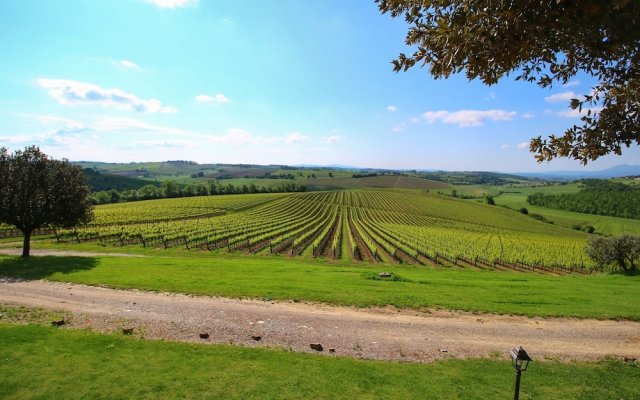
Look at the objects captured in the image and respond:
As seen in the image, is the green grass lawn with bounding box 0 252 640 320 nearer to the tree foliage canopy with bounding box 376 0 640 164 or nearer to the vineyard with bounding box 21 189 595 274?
the tree foliage canopy with bounding box 376 0 640 164

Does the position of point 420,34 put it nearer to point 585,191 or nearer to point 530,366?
point 530,366

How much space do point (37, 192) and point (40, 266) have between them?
22.8ft

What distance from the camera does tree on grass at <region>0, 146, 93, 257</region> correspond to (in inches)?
1089

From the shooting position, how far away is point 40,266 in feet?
81.3

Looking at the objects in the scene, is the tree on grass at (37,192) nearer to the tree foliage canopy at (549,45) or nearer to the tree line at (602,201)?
the tree foliage canopy at (549,45)

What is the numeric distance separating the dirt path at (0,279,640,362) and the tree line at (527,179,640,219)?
152m

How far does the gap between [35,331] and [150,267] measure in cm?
1247

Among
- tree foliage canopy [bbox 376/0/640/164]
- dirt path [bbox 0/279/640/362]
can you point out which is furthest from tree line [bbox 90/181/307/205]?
tree foliage canopy [bbox 376/0/640/164]

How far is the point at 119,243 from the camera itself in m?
44.7

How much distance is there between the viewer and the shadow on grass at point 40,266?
22547 mm

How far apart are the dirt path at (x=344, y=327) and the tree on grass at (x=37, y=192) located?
1266 cm

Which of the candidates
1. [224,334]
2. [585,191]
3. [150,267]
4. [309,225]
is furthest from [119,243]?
[585,191]

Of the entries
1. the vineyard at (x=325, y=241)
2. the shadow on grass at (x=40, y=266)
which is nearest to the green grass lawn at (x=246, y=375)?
the shadow on grass at (x=40, y=266)

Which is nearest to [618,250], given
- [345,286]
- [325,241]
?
[325,241]
